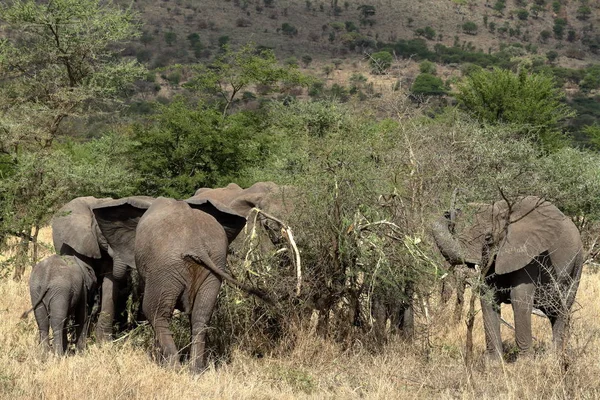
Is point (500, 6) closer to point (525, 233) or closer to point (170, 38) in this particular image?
point (170, 38)

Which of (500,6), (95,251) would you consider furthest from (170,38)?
(95,251)

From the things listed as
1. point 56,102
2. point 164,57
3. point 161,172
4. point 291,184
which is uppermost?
point 291,184

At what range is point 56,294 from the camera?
28.6 feet

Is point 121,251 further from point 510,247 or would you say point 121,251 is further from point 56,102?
point 56,102

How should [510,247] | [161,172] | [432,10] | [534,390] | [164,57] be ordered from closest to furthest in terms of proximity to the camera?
[534,390] < [510,247] < [161,172] < [164,57] < [432,10]

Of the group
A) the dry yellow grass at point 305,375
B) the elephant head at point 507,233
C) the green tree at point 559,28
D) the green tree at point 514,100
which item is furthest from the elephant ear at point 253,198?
the green tree at point 559,28

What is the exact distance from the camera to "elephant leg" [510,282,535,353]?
29.9ft

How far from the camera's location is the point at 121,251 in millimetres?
8969

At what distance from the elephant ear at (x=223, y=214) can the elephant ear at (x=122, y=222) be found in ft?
1.60

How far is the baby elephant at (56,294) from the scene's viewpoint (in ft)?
28.3

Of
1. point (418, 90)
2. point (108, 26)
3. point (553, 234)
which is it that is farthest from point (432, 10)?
point (553, 234)

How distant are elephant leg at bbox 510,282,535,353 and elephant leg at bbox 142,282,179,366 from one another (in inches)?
140

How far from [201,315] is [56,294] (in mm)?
1751

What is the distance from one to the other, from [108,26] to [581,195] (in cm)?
1034
